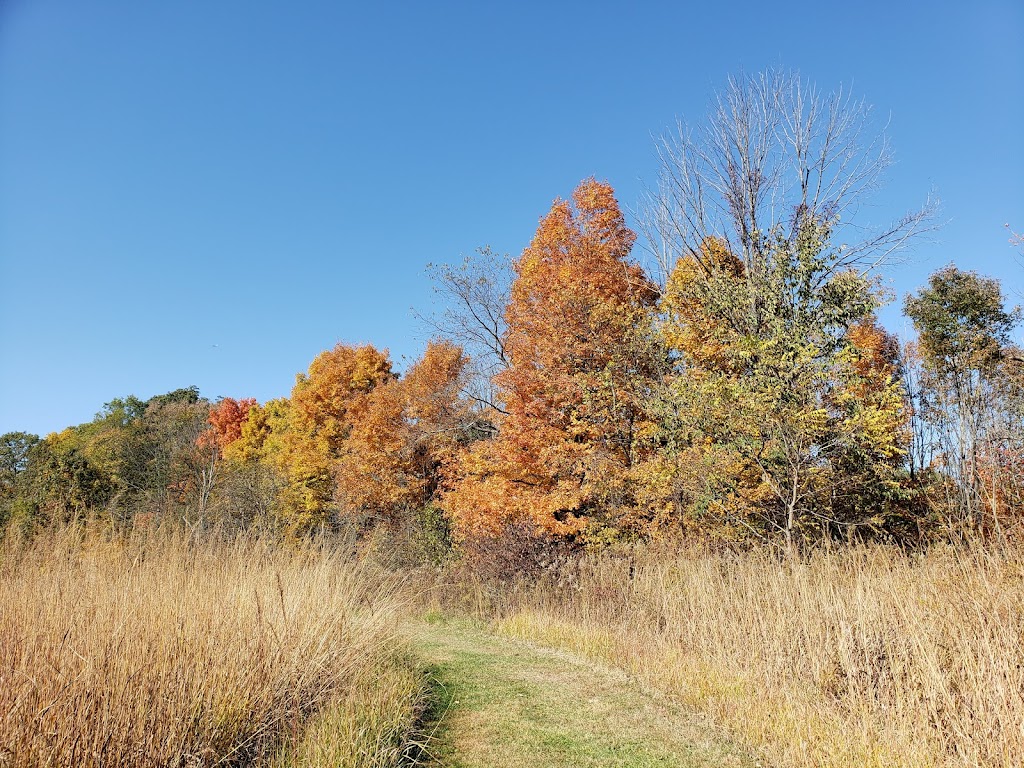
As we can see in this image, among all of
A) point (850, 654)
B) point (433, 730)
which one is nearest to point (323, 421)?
point (433, 730)

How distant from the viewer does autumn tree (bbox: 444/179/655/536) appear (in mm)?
14805

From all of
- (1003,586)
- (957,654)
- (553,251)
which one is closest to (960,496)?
(1003,586)

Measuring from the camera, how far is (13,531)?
192 inches

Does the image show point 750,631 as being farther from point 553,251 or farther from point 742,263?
point 553,251

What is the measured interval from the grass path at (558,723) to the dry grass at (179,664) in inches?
23.6

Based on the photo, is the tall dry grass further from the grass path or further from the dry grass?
the dry grass

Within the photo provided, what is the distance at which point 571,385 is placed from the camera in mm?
15391

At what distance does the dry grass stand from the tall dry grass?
3.16m

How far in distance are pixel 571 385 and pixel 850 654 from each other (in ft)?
34.7

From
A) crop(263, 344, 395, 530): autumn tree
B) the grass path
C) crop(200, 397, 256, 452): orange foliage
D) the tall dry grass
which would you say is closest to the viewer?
the tall dry grass

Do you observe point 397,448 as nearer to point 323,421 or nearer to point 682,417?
point 323,421

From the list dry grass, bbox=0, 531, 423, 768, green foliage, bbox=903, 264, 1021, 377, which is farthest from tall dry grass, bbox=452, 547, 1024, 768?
green foliage, bbox=903, 264, 1021, 377

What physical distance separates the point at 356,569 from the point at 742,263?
36.5 feet

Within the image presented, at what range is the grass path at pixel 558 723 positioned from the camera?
464 centimetres
